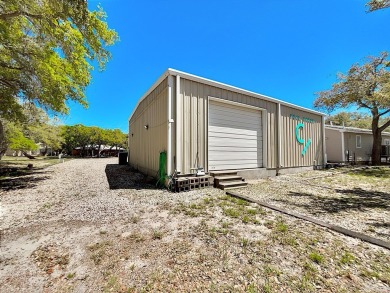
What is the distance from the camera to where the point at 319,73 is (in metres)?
15.8

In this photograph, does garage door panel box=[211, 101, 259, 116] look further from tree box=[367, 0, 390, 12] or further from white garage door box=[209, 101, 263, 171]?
tree box=[367, 0, 390, 12]

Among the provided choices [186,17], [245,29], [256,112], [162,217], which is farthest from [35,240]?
[245,29]

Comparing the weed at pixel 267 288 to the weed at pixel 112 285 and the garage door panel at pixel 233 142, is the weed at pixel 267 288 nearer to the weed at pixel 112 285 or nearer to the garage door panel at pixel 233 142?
the weed at pixel 112 285

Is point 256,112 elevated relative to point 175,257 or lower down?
elevated

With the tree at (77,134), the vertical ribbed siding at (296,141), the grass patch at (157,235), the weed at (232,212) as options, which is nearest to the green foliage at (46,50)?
the grass patch at (157,235)

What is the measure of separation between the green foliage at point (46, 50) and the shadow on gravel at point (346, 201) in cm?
705

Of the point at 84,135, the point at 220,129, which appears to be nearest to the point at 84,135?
the point at 84,135

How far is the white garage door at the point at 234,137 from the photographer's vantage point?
21.5ft

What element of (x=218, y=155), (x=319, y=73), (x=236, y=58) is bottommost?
(x=218, y=155)

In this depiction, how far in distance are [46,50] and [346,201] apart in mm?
10196

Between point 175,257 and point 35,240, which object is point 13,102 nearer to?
point 35,240

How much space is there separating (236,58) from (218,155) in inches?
308

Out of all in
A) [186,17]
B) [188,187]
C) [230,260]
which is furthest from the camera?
[186,17]

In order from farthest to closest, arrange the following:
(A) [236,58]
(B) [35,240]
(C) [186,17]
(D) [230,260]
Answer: (A) [236,58], (C) [186,17], (B) [35,240], (D) [230,260]
